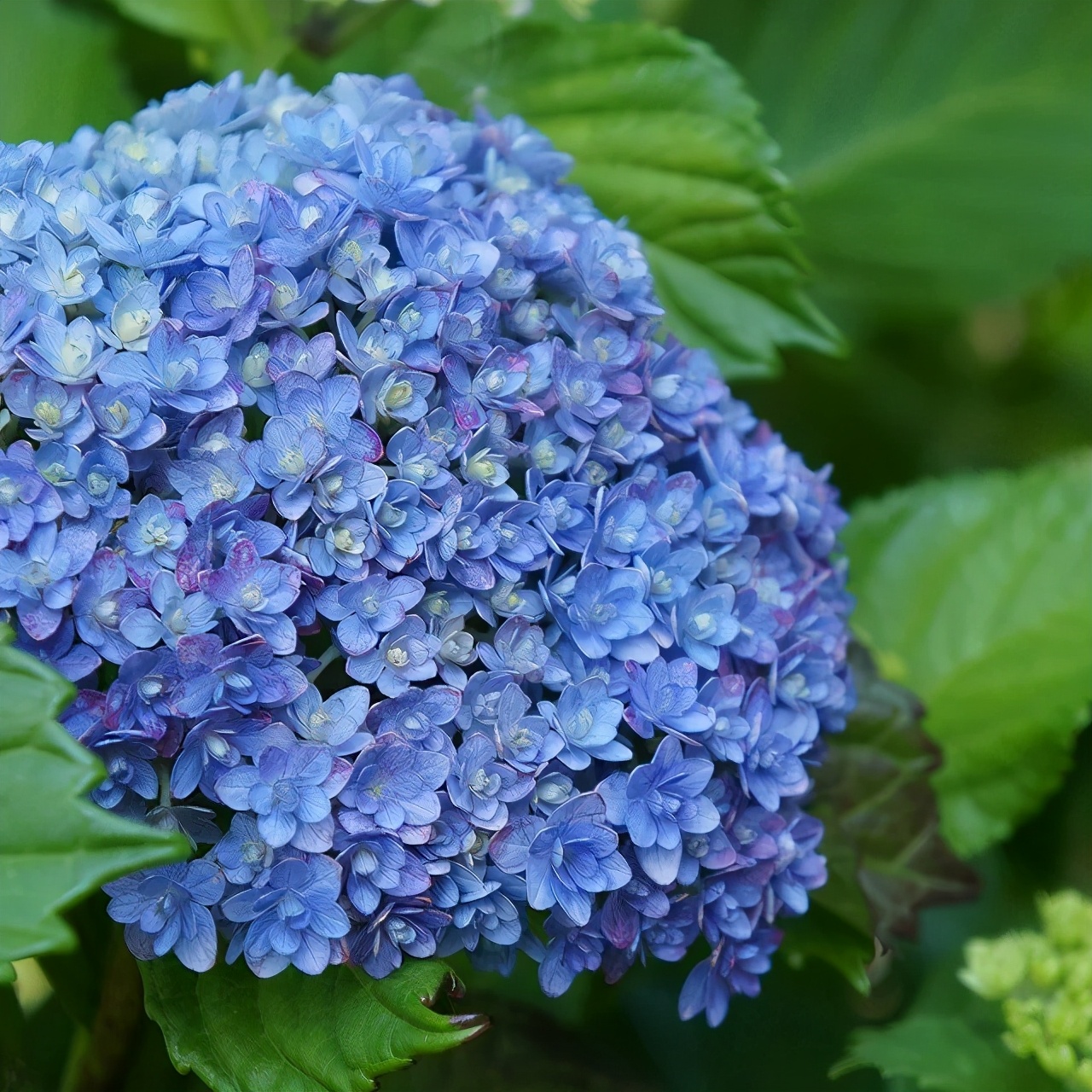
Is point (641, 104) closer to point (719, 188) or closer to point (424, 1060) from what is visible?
point (719, 188)

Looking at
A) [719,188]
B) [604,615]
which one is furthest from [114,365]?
[719,188]

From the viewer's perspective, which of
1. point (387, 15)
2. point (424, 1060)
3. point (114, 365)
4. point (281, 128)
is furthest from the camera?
point (387, 15)

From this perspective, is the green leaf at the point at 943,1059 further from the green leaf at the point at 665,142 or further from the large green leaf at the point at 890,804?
the green leaf at the point at 665,142

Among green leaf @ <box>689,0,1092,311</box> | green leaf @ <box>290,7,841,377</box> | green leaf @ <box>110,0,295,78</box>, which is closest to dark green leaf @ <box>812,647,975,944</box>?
green leaf @ <box>290,7,841,377</box>

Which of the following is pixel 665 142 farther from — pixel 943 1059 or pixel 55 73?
pixel 943 1059

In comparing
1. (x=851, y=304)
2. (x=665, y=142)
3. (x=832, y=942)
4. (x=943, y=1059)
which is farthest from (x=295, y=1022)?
(x=851, y=304)

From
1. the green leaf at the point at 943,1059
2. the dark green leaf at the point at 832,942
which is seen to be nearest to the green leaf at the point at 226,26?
the dark green leaf at the point at 832,942
